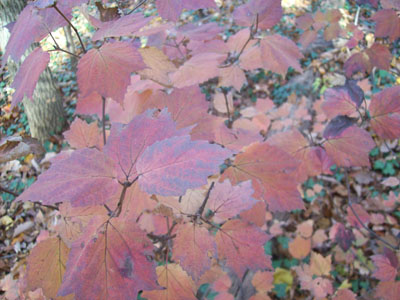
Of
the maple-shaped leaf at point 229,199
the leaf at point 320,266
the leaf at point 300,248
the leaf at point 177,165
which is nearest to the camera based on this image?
the leaf at point 177,165

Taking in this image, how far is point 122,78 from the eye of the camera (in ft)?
2.77

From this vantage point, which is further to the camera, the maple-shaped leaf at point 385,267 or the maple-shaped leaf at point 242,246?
the maple-shaped leaf at point 385,267

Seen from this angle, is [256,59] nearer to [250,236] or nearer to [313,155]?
[313,155]

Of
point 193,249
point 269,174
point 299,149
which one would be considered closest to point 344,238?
point 299,149

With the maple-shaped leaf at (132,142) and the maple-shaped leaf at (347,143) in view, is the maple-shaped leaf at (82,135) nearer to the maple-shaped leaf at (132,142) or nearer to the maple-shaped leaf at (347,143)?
the maple-shaped leaf at (132,142)

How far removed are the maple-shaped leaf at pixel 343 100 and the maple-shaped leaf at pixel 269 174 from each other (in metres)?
0.42

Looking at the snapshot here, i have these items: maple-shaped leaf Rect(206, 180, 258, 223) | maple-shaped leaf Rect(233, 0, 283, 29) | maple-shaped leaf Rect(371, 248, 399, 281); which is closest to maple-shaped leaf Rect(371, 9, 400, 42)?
maple-shaped leaf Rect(233, 0, 283, 29)

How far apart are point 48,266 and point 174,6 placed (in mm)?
966

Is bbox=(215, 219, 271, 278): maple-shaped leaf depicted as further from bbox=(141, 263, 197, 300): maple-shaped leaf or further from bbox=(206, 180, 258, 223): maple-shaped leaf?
bbox=(141, 263, 197, 300): maple-shaped leaf

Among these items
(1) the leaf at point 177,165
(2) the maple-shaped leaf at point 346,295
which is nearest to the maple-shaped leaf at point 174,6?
(1) the leaf at point 177,165

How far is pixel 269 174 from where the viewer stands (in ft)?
3.79

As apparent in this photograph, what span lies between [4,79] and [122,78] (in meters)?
0.72

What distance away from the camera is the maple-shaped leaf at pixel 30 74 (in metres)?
0.82

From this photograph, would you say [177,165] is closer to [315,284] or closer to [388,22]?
[388,22]
